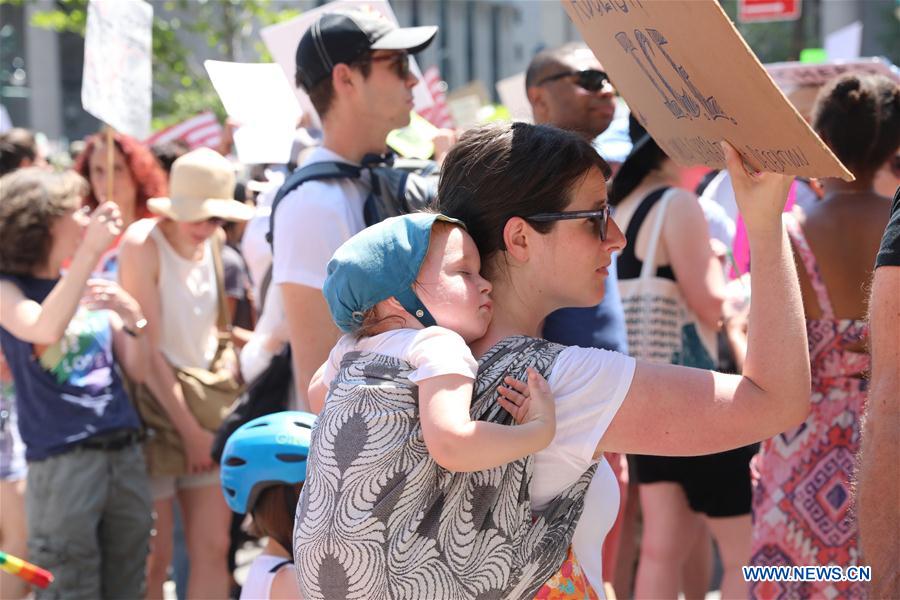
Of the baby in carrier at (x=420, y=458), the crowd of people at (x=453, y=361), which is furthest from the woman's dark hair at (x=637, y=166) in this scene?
the baby in carrier at (x=420, y=458)

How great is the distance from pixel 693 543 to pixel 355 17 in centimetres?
231

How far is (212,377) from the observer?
4918 millimetres

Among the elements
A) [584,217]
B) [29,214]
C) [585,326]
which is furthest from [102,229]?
[584,217]

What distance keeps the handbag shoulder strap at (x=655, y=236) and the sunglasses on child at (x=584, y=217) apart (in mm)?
1914

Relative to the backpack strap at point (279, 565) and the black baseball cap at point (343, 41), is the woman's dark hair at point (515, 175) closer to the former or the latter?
the backpack strap at point (279, 565)

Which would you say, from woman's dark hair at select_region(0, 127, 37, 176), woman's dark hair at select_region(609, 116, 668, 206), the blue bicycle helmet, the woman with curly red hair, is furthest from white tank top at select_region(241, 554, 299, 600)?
woman's dark hair at select_region(0, 127, 37, 176)

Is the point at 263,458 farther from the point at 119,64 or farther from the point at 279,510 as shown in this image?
the point at 119,64

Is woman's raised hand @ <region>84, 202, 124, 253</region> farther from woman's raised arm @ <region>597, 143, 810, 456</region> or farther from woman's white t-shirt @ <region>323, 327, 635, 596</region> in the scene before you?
woman's raised arm @ <region>597, 143, 810, 456</region>

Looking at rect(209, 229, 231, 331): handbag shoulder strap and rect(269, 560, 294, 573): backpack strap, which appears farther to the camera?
rect(209, 229, 231, 331): handbag shoulder strap

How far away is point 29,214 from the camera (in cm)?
447

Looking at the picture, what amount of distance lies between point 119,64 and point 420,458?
3.29 metres

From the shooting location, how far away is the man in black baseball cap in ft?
10.2

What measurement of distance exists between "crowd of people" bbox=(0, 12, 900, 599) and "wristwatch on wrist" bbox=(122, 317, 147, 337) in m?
0.04

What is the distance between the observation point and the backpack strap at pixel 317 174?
10.5 ft
